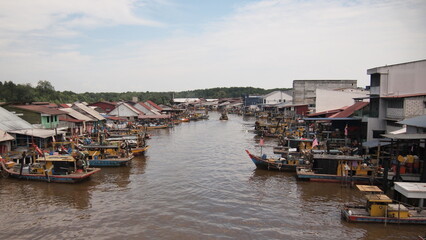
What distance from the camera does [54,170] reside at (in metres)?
21.3

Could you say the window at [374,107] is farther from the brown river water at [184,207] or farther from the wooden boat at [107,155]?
the wooden boat at [107,155]

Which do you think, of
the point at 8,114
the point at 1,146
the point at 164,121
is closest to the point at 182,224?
the point at 1,146

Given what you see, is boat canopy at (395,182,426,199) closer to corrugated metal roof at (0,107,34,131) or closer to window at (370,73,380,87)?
window at (370,73,380,87)

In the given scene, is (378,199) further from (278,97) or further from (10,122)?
(278,97)

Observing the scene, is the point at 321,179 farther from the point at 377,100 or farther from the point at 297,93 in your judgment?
the point at 297,93

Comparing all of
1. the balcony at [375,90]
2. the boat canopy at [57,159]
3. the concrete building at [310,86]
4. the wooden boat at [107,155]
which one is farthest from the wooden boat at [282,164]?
the concrete building at [310,86]

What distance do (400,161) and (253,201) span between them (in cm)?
843

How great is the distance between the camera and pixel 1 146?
79.7 ft

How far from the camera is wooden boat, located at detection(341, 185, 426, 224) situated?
46.4 feet

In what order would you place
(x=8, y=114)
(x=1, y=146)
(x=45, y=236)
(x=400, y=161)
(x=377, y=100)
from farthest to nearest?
(x=8, y=114) → (x=377, y=100) → (x=1, y=146) → (x=400, y=161) → (x=45, y=236)

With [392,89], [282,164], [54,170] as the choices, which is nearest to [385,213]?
[282,164]

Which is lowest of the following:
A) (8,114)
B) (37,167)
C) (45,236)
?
(45,236)

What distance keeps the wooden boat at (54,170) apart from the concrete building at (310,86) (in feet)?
169

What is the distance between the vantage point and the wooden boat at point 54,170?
68.9 ft
